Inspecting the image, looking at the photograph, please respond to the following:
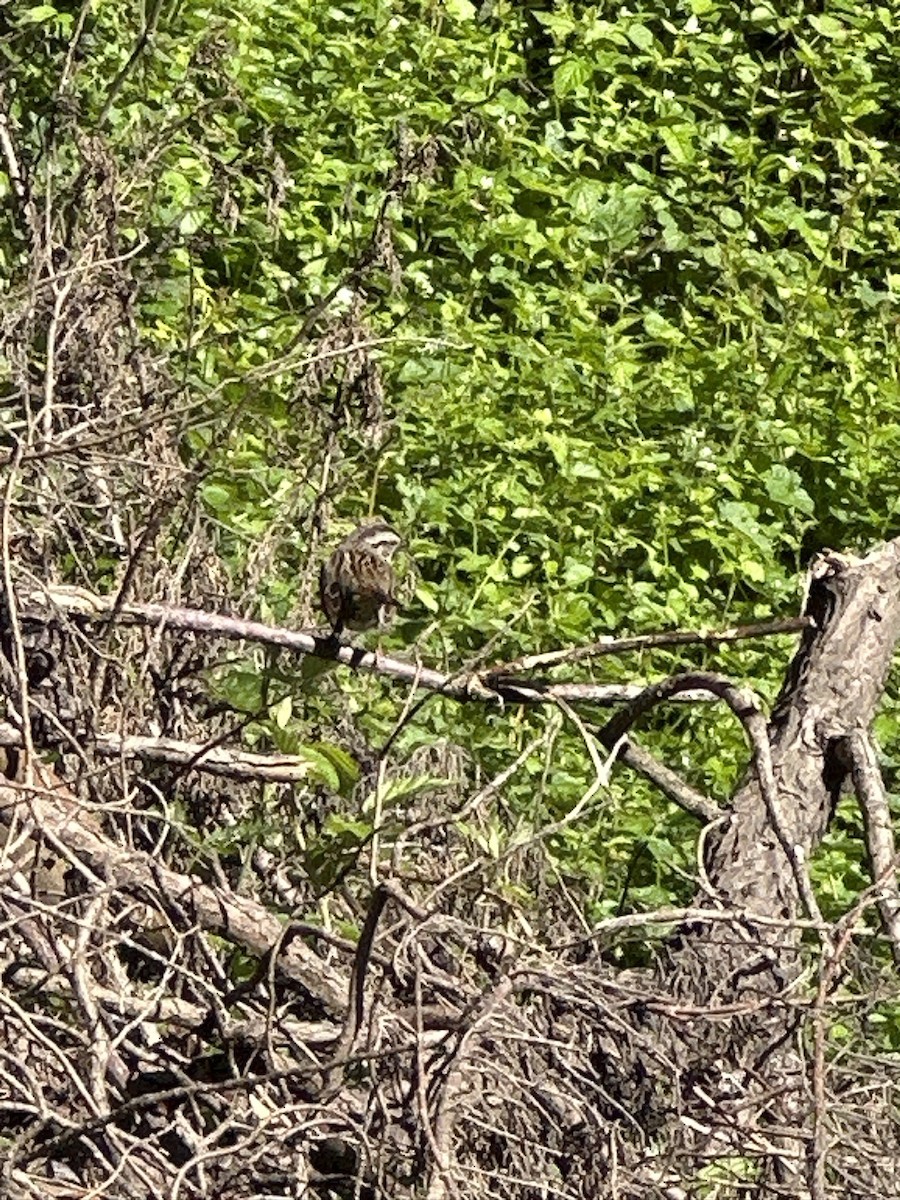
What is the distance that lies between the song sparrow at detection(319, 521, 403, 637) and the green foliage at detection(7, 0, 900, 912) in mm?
593

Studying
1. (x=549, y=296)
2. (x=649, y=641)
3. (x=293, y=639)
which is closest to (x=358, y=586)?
(x=293, y=639)

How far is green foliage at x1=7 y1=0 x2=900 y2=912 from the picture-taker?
5832 millimetres

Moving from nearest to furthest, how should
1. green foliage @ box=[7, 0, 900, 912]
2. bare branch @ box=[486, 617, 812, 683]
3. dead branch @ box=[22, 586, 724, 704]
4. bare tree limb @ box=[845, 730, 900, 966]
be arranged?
bare tree limb @ box=[845, 730, 900, 966]
bare branch @ box=[486, 617, 812, 683]
dead branch @ box=[22, 586, 724, 704]
green foliage @ box=[7, 0, 900, 912]

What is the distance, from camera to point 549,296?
732 centimetres

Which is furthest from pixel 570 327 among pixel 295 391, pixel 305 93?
pixel 295 391

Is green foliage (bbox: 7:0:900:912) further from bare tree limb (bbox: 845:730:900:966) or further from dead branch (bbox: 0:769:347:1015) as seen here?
dead branch (bbox: 0:769:347:1015)

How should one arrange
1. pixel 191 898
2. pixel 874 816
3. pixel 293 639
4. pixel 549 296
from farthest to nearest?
pixel 549 296, pixel 293 639, pixel 874 816, pixel 191 898

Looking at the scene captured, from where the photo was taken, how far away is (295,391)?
5480mm

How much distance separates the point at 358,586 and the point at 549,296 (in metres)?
3.27

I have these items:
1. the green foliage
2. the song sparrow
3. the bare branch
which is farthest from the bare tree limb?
the green foliage

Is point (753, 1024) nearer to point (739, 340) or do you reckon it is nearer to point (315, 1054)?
point (315, 1054)

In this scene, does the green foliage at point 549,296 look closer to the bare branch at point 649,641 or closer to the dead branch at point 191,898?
the bare branch at point 649,641

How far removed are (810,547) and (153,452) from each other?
2.82m

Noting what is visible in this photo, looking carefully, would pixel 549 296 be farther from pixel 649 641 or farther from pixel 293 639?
pixel 649 641
